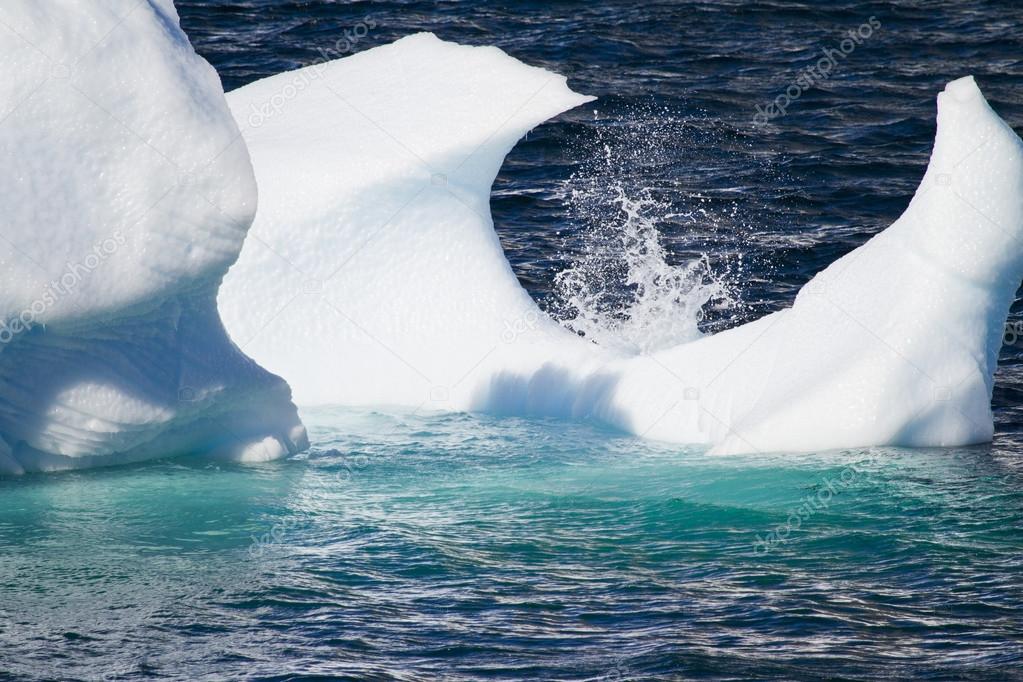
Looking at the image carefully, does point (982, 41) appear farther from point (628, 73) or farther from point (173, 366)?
point (173, 366)

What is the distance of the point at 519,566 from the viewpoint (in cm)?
775

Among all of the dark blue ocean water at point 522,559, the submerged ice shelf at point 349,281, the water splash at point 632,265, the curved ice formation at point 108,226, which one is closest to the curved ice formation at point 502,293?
the submerged ice shelf at point 349,281

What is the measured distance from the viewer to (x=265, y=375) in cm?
1018

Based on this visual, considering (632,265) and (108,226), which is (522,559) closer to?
(108,226)

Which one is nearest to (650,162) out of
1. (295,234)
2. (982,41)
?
(982,41)

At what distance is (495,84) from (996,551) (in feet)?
22.0
